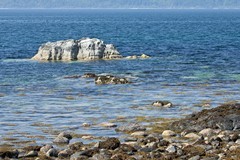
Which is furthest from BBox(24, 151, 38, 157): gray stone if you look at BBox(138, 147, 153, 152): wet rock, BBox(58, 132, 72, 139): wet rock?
BBox(138, 147, 153, 152): wet rock

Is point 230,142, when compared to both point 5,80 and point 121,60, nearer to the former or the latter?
point 5,80

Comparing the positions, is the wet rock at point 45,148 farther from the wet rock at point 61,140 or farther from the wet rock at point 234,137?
the wet rock at point 234,137

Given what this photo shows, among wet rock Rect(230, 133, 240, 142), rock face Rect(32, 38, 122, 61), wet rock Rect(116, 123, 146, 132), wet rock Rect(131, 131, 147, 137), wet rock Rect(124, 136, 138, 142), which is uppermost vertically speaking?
wet rock Rect(230, 133, 240, 142)

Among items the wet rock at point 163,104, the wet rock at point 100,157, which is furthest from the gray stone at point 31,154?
the wet rock at point 163,104

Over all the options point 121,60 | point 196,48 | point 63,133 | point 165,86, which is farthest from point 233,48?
point 63,133

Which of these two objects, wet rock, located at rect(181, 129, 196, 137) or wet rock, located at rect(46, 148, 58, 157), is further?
wet rock, located at rect(181, 129, 196, 137)

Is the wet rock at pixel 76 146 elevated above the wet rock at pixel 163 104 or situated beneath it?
elevated above

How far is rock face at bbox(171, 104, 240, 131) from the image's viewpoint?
36.0 meters

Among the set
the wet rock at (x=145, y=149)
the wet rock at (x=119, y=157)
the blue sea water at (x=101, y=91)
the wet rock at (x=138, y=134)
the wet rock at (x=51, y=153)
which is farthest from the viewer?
the blue sea water at (x=101, y=91)

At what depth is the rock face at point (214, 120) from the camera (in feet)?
118

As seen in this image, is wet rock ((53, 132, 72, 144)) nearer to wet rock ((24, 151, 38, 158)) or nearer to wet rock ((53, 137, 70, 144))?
wet rock ((53, 137, 70, 144))

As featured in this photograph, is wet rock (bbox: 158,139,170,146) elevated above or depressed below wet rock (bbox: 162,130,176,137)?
above

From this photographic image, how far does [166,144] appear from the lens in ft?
105

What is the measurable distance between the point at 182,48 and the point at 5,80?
140 ft
